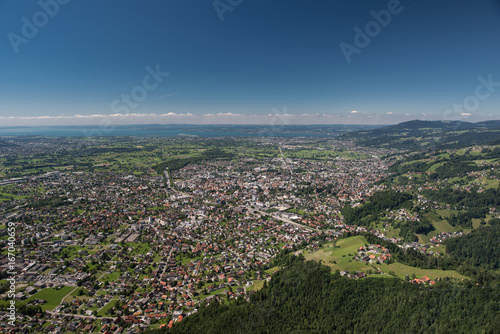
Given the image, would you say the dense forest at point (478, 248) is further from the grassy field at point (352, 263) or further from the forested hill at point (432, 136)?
the forested hill at point (432, 136)

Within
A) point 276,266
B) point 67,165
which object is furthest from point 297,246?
point 67,165

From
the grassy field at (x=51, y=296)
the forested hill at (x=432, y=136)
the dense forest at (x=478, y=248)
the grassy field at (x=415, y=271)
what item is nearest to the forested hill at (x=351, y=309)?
the grassy field at (x=415, y=271)

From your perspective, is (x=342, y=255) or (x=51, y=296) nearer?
(x=51, y=296)

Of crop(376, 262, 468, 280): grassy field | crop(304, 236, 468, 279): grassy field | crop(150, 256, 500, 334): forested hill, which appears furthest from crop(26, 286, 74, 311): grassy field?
crop(376, 262, 468, 280): grassy field

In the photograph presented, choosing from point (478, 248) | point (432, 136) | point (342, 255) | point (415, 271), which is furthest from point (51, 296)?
point (432, 136)

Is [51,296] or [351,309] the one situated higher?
[51,296]

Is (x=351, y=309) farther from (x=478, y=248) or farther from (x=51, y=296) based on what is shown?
(x=51, y=296)
